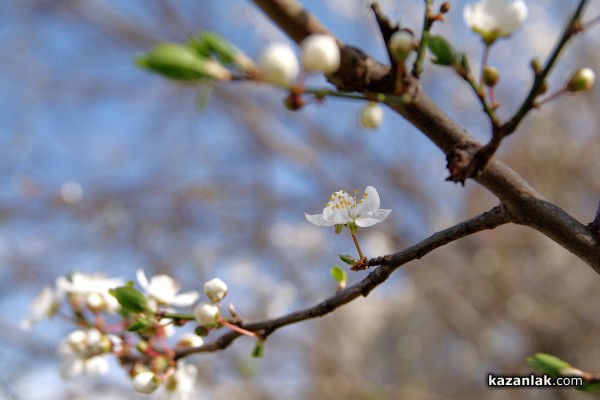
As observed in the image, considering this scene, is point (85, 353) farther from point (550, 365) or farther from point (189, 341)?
point (550, 365)

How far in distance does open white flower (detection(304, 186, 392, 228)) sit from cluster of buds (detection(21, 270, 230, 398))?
0.63 ft

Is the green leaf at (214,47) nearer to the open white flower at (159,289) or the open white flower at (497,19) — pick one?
the open white flower at (497,19)

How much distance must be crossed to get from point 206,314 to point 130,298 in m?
0.12

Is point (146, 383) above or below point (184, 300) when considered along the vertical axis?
below

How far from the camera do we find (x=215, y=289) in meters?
0.77

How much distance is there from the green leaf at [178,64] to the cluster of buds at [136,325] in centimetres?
40

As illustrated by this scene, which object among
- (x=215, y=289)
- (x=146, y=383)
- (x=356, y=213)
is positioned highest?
(x=356, y=213)

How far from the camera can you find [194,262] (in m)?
3.04

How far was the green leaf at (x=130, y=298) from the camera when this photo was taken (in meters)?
0.75

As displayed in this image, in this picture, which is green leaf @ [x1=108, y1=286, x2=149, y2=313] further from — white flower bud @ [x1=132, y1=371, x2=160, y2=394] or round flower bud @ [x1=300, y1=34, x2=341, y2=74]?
round flower bud @ [x1=300, y1=34, x2=341, y2=74]

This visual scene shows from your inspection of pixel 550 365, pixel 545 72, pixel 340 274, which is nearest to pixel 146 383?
pixel 340 274

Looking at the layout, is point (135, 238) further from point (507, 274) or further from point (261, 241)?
point (507, 274)

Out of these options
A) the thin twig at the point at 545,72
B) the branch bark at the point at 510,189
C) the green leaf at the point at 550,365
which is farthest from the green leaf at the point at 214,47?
the green leaf at the point at 550,365

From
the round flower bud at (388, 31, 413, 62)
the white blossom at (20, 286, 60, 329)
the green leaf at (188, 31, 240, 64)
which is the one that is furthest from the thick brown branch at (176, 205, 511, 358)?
the white blossom at (20, 286, 60, 329)
